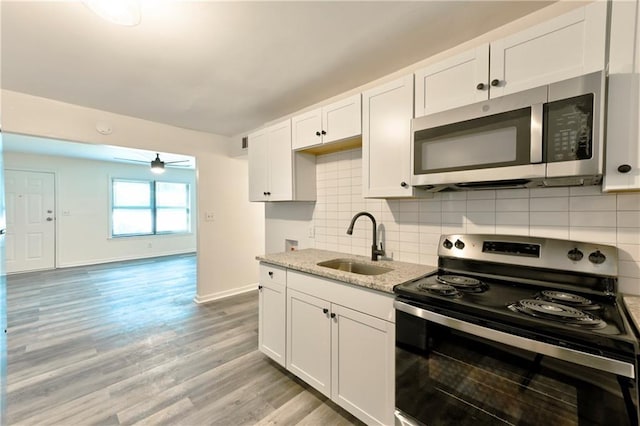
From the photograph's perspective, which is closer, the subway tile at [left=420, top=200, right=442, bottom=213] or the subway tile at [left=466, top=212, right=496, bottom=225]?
the subway tile at [left=466, top=212, right=496, bottom=225]

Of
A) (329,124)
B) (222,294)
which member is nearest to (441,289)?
(329,124)

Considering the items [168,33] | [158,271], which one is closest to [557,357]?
[168,33]

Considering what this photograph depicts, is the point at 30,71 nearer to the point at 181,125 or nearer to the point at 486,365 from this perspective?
the point at 181,125

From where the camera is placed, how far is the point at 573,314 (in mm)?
941

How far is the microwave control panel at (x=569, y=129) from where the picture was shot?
108cm

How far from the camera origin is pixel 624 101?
105 centimetres

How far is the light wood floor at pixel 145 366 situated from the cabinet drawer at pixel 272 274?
29.6 inches

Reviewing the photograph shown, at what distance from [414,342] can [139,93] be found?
10.0 ft

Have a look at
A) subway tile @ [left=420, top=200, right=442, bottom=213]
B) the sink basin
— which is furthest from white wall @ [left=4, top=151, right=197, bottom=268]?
subway tile @ [left=420, top=200, right=442, bottom=213]

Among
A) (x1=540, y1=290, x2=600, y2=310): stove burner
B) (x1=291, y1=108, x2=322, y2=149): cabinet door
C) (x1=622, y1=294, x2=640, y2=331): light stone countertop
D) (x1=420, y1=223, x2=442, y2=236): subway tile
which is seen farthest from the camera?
(x1=291, y1=108, x2=322, y2=149): cabinet door

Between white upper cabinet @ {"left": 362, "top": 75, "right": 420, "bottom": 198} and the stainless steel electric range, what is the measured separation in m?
0.59

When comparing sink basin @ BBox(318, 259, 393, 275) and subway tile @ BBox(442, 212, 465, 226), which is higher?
subway tile @ BBox(442, 212, 465, 226)

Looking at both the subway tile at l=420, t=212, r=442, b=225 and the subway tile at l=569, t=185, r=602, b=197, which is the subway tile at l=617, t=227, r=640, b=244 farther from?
the subway tile at l=420, t=212, r=442, b=225

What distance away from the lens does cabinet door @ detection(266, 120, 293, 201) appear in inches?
98.6
